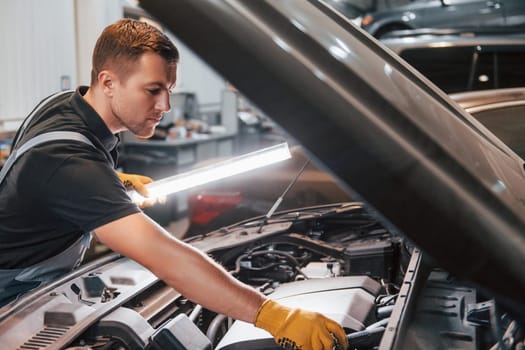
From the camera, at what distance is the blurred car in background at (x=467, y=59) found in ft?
15.1

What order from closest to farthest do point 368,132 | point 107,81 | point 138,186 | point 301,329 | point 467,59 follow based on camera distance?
point 368,132 < point 301,329 < point 107,81 < point 138,186 < point 467,59

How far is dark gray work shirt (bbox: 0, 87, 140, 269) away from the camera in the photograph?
5.24 ft

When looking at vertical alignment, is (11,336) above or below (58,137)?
below

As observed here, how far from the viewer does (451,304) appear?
1.61 meters

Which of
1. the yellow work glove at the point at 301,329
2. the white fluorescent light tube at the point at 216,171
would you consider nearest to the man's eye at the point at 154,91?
the white fluorescent light tube at the point at 216,171

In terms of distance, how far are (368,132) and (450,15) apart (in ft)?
23.1

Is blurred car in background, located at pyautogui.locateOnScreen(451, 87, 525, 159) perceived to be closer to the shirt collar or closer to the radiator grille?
the shirt collar

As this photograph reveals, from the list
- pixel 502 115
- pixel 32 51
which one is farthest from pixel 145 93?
pixel 32 51

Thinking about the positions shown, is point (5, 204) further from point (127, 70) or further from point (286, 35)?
point (286, 35)

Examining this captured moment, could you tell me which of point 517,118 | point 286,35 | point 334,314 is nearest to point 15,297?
point 334,314

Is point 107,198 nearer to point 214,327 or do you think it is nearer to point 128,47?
point 128,47

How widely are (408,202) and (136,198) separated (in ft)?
5.56

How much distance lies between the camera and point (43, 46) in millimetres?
5730

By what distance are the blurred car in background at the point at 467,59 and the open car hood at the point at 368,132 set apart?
12.7ft
